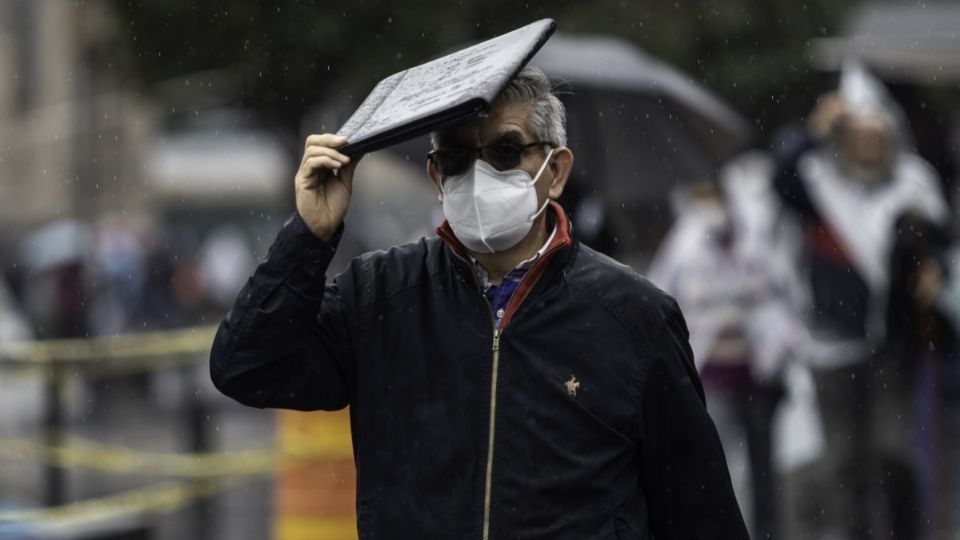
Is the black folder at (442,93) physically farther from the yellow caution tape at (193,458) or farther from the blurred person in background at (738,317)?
the blurred person in background at (738,317)

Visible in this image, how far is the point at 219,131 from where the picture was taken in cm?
4819

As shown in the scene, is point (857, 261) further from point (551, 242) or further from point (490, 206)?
point (490, 206)

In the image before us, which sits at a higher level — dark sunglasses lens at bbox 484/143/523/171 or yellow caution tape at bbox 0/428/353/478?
dark sunglasses lens at bbox 484/143/523/171

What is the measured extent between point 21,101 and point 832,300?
129 ft

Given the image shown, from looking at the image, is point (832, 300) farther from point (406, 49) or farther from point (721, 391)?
point (406, 49)

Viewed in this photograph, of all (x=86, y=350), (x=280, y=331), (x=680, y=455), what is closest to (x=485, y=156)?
(x=280, y=331)

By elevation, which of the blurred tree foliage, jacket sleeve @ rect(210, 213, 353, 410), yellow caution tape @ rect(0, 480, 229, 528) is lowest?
yellow caution tape @ rect(0, 480, 229, 528)

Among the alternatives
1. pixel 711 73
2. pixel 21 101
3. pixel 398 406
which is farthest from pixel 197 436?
pixel 21 101

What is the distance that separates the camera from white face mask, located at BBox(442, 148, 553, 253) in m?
3.25

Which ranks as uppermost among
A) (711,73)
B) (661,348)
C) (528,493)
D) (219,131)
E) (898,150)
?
(661,348)

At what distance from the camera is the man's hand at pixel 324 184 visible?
10.4ft

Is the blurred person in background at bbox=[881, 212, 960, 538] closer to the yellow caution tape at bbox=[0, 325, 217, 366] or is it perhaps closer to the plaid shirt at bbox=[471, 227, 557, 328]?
the yellow caution tape at bbox=[0, 325, 217, 366]

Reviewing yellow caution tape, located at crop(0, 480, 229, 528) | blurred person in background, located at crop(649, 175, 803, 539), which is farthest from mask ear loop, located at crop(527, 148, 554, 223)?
blurred person in background, located at crop(649, 175, 803, 539)

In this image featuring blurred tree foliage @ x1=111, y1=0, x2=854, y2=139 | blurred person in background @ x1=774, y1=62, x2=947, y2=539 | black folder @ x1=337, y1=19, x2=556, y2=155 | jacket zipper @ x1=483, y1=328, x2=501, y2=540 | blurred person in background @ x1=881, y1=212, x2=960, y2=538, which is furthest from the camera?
blurred tree foliage @ x1=111, y1=0, x2=854, y2=139
